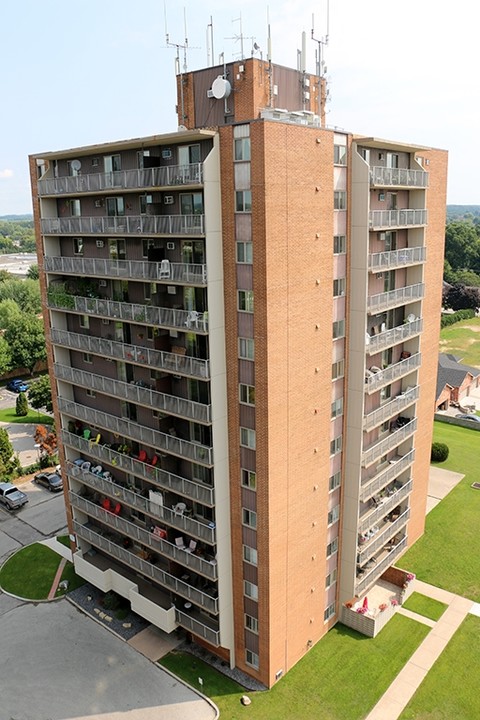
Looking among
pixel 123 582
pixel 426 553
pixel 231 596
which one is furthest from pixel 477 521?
pixel 123 582

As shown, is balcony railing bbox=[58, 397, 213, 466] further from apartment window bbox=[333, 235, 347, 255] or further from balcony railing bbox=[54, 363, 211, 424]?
apartment window bbox=[333, 235, 347, 255]

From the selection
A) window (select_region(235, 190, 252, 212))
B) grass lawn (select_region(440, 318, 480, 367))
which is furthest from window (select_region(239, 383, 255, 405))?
grass lawn (select_region(440, 318, 480, 367))

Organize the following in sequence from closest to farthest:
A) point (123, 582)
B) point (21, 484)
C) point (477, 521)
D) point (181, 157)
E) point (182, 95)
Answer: point (181, 157)
point (182, 95)
point (123, 582)
point (477, 521)
point (21, 484)

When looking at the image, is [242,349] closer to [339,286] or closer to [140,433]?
[339,286]

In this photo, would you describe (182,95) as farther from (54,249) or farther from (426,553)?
(426,553)

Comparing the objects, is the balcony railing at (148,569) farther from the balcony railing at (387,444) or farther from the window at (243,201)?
the window at (243,201)

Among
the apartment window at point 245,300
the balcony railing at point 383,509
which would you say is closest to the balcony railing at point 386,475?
the balcony railing at point 383,509

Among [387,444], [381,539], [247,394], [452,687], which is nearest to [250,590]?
[247,394]
